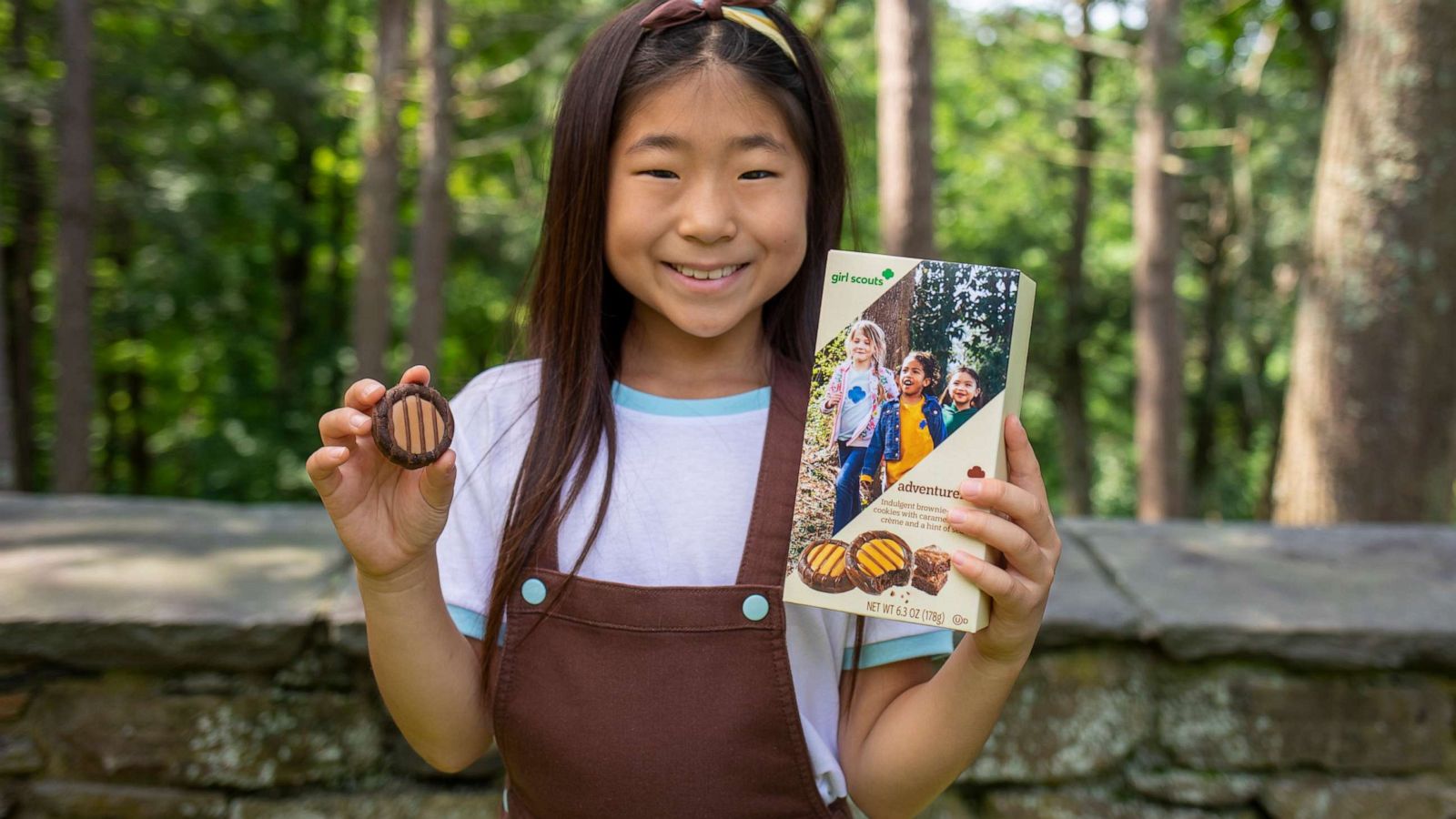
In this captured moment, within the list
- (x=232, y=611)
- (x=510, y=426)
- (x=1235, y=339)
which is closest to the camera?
(x=510, y=426)

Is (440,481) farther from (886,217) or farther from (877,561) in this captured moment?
(886,217)

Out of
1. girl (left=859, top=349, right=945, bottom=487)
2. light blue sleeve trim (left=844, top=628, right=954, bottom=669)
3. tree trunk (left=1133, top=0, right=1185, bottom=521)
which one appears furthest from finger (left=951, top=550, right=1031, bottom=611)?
tree trunk (left=1133, top=0, right=1185, bottom=521)

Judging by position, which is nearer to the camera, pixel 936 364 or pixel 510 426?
pixel 936 364

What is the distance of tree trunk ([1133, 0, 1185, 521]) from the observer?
9133mm

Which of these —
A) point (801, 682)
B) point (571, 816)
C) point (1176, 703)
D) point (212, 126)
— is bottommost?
point (1176, 703)

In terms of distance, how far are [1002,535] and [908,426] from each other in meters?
0.14

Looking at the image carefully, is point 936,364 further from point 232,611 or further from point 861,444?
point 232,611

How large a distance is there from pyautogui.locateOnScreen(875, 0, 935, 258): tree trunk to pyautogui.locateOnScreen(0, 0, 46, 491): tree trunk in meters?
7.18

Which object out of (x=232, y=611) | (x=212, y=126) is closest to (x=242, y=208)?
(x=212, y=126)

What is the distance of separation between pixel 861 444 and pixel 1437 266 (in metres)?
3.07

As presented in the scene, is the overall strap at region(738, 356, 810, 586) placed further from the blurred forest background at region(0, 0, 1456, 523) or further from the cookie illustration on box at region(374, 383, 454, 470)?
the blurred forest background at region(0, 0, 1456, 523)

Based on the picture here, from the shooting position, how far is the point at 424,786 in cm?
204

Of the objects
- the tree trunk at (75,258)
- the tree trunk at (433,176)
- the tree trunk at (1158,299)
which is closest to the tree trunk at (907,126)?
the tree trunk at (433,176)

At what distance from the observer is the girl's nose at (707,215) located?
1.26 m
